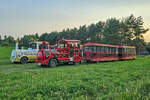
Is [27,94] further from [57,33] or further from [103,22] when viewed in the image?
[57,33]

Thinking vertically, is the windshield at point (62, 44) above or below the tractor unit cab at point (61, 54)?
above

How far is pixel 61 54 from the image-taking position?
11188 mm

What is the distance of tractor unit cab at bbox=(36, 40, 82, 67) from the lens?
10391 mm

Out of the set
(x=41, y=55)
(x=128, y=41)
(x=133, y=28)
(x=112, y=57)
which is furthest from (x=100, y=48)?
(x=133, y=28)

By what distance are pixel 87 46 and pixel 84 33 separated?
40842 millimetres

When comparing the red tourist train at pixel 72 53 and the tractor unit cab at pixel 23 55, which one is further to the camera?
the tractor unit cab at pixel 23 55

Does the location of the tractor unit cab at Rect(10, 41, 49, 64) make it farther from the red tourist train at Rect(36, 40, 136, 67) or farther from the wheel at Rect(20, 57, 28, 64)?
the red tourist train at Rect(36, 40, 136, 67)

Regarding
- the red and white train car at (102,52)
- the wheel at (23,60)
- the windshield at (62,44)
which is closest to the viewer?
the windshield at (62,44)

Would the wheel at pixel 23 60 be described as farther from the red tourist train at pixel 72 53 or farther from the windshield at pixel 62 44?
the windshield at pixel 62 44

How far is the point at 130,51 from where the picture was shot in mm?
20016

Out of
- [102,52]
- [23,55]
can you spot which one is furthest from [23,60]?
[102,52]

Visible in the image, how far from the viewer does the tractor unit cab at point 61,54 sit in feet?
34.1

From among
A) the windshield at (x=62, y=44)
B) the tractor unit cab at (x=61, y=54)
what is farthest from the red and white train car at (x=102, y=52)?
the windshield at (x=62, y=44)

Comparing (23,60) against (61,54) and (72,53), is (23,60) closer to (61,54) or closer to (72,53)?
(61,54)
